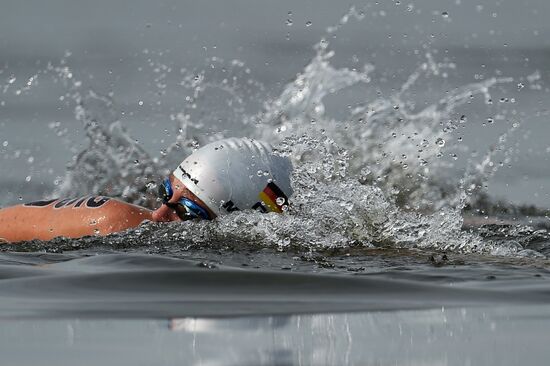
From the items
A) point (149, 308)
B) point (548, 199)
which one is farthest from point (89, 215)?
point (548, 199)

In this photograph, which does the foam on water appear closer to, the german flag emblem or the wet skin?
the german flag emblem

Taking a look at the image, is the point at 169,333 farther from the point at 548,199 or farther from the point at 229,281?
A: the point at 548,199

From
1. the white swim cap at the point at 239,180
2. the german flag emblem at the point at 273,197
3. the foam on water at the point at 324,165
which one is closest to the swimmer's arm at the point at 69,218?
the foam on water at the point at 324,165

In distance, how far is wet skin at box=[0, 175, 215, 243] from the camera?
999cm

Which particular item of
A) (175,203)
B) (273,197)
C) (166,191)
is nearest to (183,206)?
(175,203)

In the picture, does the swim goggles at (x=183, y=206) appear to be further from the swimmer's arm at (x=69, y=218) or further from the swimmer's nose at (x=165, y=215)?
the swimmer's arm at (x=69, y=218)

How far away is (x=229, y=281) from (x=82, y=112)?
7.46 m

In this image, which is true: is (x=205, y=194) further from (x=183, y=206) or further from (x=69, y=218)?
(x=69, y=218)

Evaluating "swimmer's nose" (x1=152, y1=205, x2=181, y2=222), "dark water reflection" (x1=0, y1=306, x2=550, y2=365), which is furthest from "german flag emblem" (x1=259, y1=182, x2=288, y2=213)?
"dark water reflection" (x1=0, y1=306, x2=550, y2=365)

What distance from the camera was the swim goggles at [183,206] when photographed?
33.1ft

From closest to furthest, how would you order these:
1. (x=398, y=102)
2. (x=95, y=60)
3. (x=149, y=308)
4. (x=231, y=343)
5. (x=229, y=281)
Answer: (x=231, y=343) < (x=149, y=308) < (x=229, y=281) < (x=398, y=102) < (x=95, y=60)

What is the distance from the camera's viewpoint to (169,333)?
4770 mm

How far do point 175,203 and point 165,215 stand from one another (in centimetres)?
13

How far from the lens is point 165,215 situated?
10.1m
